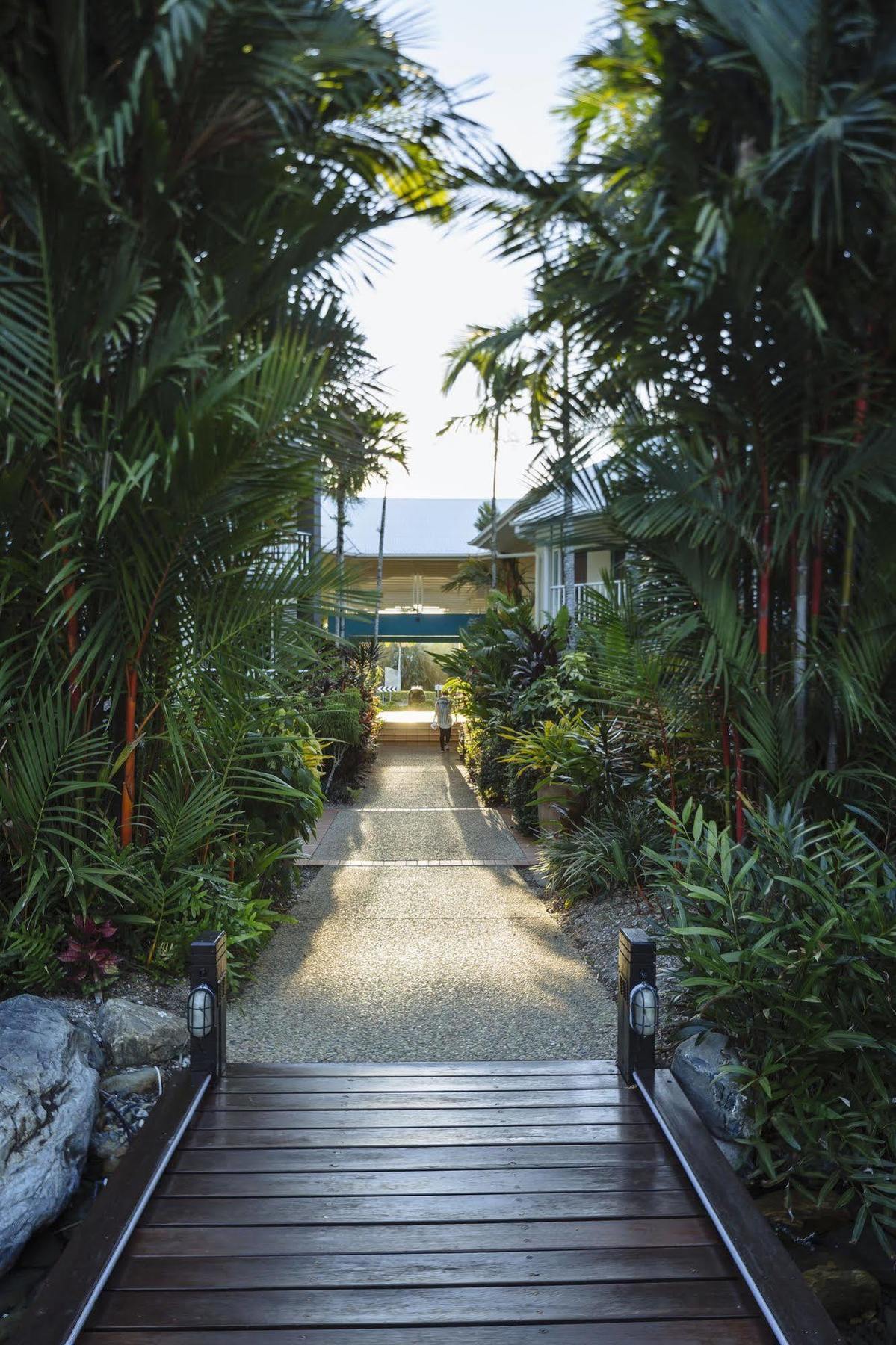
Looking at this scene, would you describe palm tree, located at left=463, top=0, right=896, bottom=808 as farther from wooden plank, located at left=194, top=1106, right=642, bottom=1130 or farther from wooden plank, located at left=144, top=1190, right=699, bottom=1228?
wooden plank, located at left=144, top=1190, right=699, bottom=1228

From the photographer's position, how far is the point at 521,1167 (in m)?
3.03

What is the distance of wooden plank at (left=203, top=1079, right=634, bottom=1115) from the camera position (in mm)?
3445

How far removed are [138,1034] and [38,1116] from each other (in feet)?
2.22

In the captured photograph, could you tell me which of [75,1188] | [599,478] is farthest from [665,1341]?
[599,478]

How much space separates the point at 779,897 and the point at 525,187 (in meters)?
Result: 3.17

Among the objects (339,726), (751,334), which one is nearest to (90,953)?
(751,334)

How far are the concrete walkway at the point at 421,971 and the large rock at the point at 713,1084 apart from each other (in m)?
0.46

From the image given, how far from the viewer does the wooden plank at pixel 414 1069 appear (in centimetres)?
372

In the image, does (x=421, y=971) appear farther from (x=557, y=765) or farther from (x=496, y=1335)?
(x=496, y=1335)

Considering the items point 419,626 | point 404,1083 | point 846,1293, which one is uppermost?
point 419,626

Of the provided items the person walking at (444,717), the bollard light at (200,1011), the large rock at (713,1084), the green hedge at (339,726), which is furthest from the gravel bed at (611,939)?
the person walking at (444,717)

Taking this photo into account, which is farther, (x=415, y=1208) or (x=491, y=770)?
(x=491, y=770)

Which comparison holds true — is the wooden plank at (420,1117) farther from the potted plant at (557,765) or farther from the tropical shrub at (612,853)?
the potted plant at (557,765)

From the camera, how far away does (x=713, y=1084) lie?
3492 millimetres
